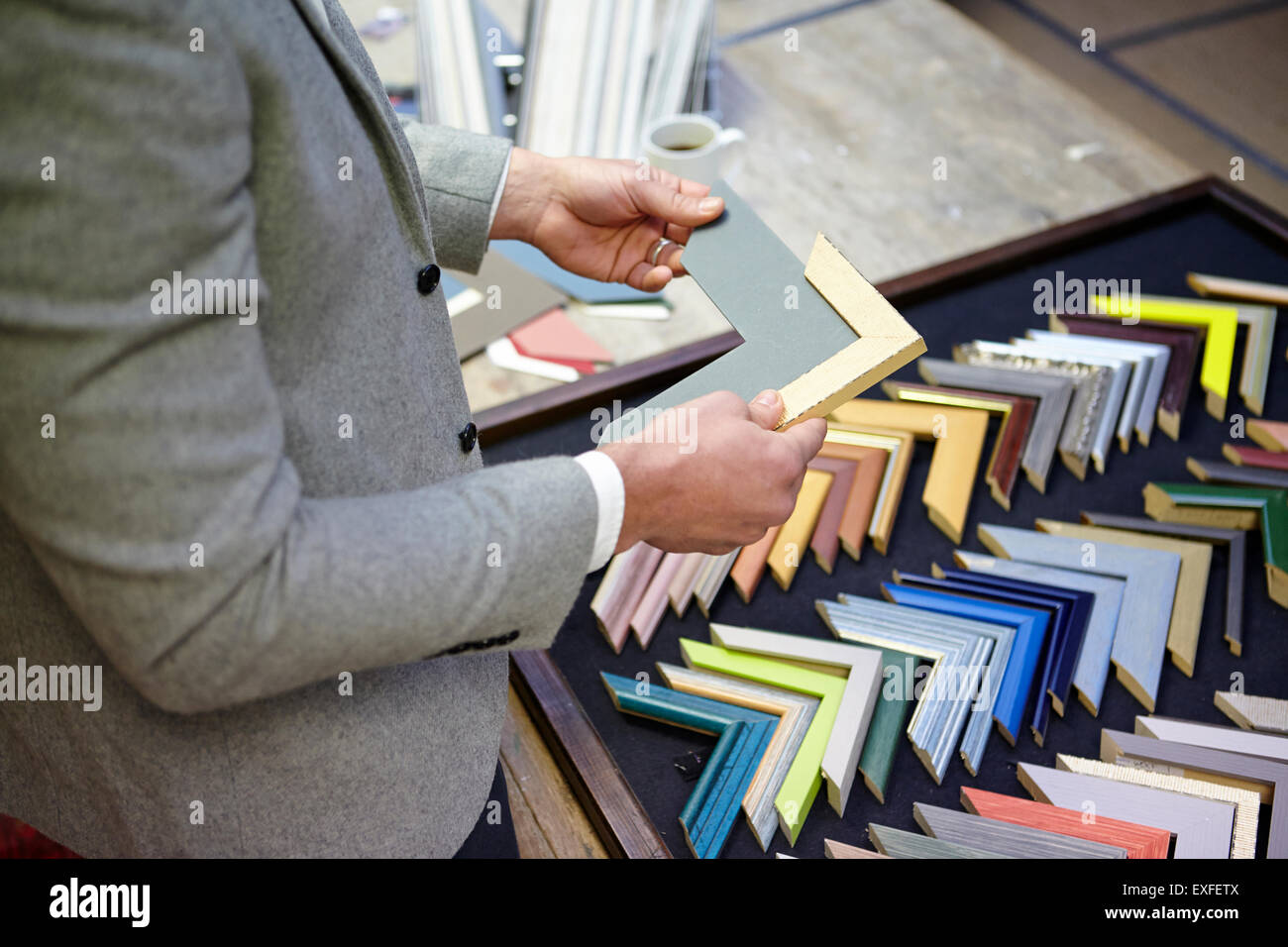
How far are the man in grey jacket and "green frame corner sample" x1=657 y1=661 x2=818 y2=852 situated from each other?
0.29 meters

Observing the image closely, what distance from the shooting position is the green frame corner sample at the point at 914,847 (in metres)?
0.88

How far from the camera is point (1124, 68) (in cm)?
281

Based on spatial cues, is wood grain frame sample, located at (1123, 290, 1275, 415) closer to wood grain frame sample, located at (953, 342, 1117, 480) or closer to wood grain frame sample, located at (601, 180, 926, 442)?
wood grain frame sample, located at (953, 342, 1117, 480)

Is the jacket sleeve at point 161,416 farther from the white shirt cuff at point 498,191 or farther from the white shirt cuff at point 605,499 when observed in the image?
the white shirt cuff at point 498,191

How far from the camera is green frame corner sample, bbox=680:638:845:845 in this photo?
93 cm

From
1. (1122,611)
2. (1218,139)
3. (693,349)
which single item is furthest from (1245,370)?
(1218,139)

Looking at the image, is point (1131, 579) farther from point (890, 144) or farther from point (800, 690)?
point (890, 144)

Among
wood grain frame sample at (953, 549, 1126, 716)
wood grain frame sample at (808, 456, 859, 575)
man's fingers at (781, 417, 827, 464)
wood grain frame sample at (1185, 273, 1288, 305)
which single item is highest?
wood grain frame sample at (1185, 273, 1288, 305)

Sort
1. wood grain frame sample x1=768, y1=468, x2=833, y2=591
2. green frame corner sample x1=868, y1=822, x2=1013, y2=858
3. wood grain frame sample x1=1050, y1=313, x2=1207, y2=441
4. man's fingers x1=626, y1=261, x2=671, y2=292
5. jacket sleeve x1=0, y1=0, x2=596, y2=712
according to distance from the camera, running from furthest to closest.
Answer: wood grain frame sample x1=1050, y1=313, x2=1207, y2=441 → wood grain frame sample x1=768, y1=468, x2=833, y2=591 → man's fingers x1=626, y1=261, x2=671, y2=292 → green frame corner sample x1=868, y1=822, x2=1013, y2=858 → jacket sleeve x1=0, y1=0, x2=596, y2=712

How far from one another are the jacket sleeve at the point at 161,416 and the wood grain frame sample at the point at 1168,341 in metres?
1.04

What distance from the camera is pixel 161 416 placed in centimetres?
46

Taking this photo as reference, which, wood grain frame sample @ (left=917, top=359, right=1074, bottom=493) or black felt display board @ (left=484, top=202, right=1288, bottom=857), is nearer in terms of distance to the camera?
black felt display board @ (left=484, top=202, right=1288, bottom=857)

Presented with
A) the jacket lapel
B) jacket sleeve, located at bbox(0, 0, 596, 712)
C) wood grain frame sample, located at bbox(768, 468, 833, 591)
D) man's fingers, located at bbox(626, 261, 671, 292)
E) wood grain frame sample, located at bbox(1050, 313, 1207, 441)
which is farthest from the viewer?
wood grain frame sample, located at bbox(1050, 313, 1207, 441)

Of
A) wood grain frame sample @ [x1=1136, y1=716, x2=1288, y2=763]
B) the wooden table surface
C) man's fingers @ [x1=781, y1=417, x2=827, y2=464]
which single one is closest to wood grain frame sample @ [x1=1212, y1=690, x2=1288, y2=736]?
wood grain frame sample @ [x1=1136, y1=716, x2=1288, y2=763]
